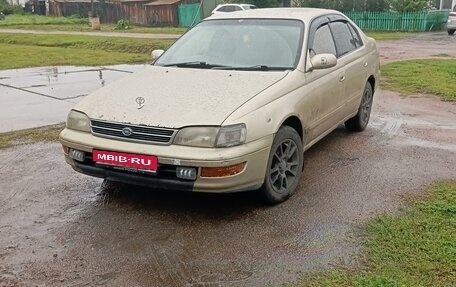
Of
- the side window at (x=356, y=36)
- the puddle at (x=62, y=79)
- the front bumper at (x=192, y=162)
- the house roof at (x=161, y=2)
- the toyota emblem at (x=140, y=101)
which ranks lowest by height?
the puddle at (x=62, y=79)

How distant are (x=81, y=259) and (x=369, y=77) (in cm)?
475

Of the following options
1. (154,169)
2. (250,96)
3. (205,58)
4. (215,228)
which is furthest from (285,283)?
(205,58)

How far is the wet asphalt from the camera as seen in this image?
11.2 feet

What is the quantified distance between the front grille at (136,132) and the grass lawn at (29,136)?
2.79m

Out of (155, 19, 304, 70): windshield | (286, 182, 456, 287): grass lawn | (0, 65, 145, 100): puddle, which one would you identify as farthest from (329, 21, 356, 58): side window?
(0, 65, 145, 100): puddle

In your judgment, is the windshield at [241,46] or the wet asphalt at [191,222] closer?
the wet asphalt at [191,222]

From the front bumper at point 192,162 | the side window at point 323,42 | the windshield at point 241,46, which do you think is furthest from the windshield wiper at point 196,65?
the front bumper at point 192,162

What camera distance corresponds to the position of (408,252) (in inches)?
140

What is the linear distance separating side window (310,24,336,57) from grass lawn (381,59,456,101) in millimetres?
4243

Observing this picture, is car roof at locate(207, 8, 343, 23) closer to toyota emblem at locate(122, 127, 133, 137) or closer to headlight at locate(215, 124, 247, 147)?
headlight at locate(215, 124, 247, 147)

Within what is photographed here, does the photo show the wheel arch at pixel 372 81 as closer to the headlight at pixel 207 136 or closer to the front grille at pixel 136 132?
the headlight at pixel 207 136

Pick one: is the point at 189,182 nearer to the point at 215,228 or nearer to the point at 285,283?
the point at 215,228

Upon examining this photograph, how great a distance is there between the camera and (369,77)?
22.4ft

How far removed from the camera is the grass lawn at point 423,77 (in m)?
9.73
